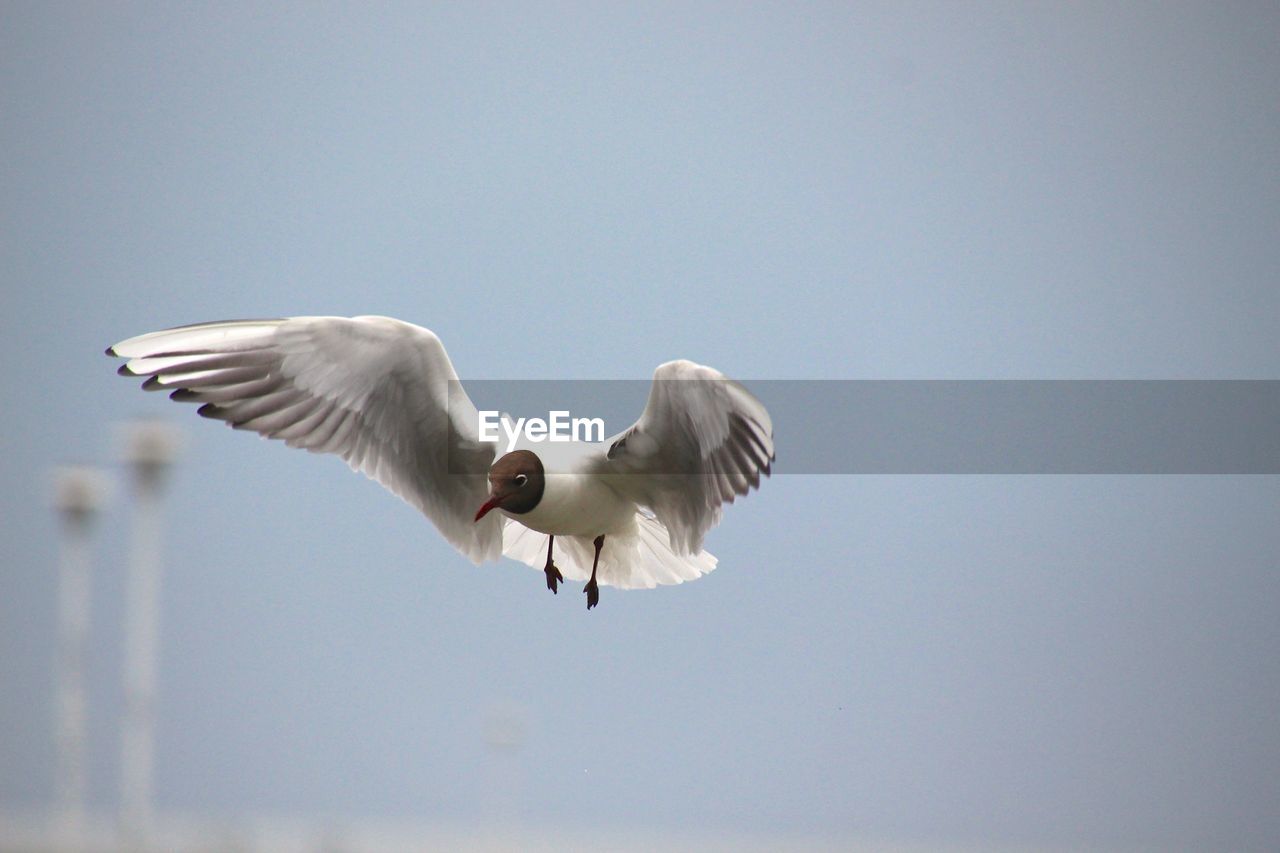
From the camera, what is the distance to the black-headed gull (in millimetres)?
6035

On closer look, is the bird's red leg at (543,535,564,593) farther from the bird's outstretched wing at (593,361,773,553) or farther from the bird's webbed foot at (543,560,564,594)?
the bird's outstretched wing at (593,361,773,553)

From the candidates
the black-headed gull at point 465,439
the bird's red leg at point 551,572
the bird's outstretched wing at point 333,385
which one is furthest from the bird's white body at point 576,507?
the bird's outstretched wing at point 333,385

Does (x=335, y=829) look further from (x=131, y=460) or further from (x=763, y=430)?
(x=763, y=430)

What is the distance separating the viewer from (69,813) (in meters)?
20.4

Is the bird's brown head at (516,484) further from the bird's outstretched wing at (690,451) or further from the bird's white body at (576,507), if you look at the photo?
the bird's outstretched wing at (690,451)

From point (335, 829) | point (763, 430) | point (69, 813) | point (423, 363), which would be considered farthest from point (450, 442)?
point (335, 829)

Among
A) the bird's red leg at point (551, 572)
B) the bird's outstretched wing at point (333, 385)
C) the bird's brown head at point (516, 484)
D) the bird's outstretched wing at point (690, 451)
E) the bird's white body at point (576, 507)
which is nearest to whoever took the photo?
the bird's outstretched wing at point (690, 451)

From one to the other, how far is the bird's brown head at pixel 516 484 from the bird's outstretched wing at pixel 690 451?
1.00ft

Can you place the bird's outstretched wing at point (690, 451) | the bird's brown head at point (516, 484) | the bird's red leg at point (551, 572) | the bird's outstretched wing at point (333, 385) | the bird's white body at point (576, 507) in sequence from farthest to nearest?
the bird's red leg at point (551, 572)
the bird's outstretched wing at point (333, 385)
the bird's white body at point (576, 507)
the bird's brown head at point (516, 484)
the bird's outstretched wing at point (690, 451)

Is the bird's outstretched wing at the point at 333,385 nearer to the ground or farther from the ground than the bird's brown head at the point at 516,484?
farther from the ground

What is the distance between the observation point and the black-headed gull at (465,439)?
6.04 m

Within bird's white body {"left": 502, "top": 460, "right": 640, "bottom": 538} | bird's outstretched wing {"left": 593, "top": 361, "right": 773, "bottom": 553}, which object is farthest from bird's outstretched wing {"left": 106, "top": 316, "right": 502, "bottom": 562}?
bird's outstretched wing {"left": 593, "top": 361, "right": 773, "bottom": 553}

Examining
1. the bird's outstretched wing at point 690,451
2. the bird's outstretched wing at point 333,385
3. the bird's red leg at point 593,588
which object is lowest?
the bird's red leg at point 593,588

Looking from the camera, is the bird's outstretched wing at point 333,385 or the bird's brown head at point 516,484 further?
the bird's outstretched wing at point 333,385
